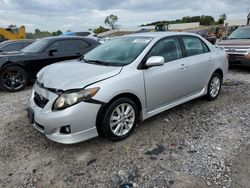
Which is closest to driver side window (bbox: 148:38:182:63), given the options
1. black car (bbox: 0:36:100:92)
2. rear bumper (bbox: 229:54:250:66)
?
black car (bbox: 0:36:100:92)

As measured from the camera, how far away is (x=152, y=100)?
3680 mm

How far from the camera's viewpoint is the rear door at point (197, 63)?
4.32 m

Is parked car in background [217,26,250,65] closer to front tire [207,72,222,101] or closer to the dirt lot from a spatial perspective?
front tire [207,72,222,101]

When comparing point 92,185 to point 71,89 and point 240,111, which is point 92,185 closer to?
point 71,89

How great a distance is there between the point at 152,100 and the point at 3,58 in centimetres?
463

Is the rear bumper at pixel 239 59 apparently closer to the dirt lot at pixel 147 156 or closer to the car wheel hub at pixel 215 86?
the car wheel hub at pixel 215 86

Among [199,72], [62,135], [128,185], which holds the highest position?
[199,72]

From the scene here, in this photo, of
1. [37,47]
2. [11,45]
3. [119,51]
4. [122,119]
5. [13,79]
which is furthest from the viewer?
[11,45]

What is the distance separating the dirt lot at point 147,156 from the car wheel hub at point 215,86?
2.51ft

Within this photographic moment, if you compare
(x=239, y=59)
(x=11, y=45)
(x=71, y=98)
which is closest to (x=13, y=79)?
(x=11, y=45)

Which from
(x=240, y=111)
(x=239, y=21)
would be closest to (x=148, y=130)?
(x=240, y=111)

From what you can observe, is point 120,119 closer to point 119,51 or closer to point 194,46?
point 119,51

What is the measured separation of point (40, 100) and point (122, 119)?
3.92 feet

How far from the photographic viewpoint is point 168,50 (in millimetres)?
4043
